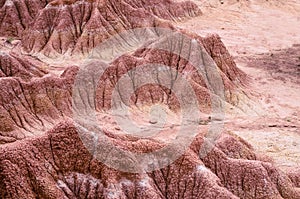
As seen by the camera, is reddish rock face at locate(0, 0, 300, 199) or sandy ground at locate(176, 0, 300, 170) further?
sandy ground at locate(176, 0, 300, 170)

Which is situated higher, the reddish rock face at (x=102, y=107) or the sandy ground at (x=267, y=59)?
the reddish rock face at (x=102, y=107)

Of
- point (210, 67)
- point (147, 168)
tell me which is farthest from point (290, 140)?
point (147, 168)

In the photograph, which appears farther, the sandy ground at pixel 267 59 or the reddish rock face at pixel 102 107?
the sandy ground at pixel 267 59

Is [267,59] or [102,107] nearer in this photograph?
[102,107]

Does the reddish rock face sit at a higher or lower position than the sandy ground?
higher

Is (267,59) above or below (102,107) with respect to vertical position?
below
